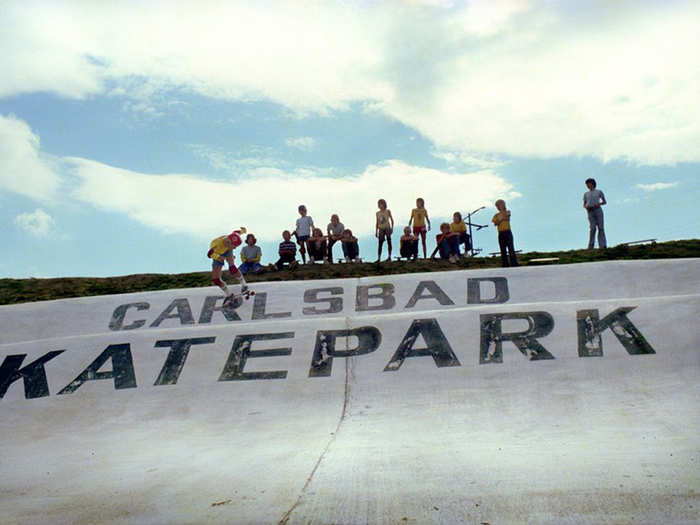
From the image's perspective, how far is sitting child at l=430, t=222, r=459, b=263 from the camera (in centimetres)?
1630

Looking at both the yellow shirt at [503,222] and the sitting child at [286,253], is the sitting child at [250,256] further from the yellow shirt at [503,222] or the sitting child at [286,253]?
the yellow shirt at [503,222]

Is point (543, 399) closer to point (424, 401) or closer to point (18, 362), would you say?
point (424, 401)

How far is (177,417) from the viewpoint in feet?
27.8

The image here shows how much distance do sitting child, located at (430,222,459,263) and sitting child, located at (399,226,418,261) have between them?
1.73 feet

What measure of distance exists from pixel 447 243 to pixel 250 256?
16.7 feet

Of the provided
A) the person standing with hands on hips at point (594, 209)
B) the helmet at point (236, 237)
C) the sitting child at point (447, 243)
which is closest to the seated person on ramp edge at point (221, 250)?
the helmet at point (236, 237)

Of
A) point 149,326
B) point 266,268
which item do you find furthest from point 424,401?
point 266,268

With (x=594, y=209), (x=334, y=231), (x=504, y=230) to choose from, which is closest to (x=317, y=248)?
(x=334, y=231)

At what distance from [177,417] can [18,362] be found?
3909mm

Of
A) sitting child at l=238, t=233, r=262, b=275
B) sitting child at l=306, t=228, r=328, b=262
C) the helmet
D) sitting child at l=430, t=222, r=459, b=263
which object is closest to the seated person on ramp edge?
the helmet

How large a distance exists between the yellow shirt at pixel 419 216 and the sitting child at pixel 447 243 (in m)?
0.71

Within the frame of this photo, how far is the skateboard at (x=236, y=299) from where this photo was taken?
12535 millimetres

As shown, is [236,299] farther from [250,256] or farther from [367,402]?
[367,402]

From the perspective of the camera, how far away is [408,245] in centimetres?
1639
